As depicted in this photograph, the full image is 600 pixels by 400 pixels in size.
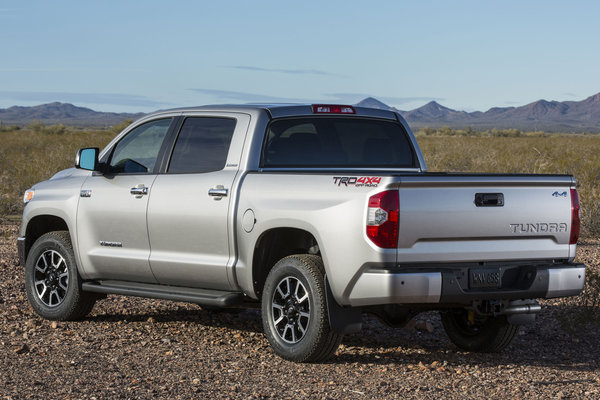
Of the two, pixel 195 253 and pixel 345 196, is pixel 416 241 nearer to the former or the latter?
pixel 345 196

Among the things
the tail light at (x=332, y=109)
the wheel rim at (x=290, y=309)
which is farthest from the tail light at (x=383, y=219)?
the tail light at (x=332, y=109)

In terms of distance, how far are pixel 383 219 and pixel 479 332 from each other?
6.71ft

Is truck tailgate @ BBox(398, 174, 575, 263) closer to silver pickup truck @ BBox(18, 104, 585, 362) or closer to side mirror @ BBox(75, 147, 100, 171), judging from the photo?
silver pickup truck @ BBox(18, 104, 585, 362)

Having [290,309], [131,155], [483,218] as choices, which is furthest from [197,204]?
[483,218]

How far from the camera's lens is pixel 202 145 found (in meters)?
7.81

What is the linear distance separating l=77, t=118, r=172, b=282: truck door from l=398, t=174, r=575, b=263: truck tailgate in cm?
261

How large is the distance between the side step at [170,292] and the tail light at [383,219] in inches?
62.1

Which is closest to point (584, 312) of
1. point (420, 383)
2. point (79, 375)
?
point (420, 383)

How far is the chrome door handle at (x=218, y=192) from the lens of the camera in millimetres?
7301

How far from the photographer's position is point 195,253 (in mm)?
7574

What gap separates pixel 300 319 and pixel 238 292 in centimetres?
71

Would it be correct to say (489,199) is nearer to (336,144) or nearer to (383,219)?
(383,219)

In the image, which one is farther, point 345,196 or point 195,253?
point 195,253

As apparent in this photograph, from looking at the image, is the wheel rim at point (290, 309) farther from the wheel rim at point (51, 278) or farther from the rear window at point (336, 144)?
the wheel rim at point (51, 278)
